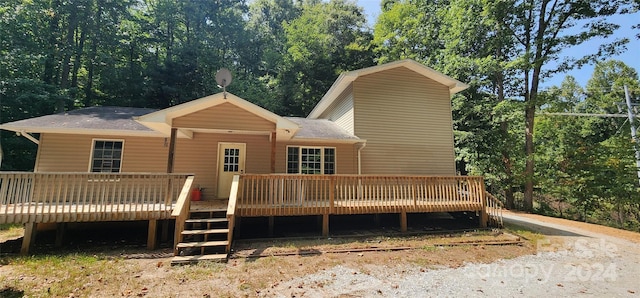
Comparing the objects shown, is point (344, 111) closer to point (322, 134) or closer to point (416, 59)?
point (322, 134)

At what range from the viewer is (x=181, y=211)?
18.8ft

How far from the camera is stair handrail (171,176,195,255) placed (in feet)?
18.3

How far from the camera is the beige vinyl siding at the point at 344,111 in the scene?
36.5 ft

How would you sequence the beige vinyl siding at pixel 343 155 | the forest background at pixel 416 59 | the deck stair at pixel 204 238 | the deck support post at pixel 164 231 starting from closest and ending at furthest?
the deck stair at pixel 204 238 → the deck support post at pixel 164 231 → the beige vinyl siding at pixel 343 155 → the forest background at pixel 416 59

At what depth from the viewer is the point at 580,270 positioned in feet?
17.1

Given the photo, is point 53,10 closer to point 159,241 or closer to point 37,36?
point 37,36

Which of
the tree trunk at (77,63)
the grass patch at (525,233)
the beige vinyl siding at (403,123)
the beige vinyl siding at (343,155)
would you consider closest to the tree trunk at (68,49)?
the tree trunk at (77,63)

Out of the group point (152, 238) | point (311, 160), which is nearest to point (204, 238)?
point (152, 238)

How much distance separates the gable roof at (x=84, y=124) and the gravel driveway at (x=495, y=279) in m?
7.66

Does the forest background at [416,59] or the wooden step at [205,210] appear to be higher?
the forest background at [416,59]

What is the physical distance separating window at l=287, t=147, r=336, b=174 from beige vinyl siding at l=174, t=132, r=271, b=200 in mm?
975

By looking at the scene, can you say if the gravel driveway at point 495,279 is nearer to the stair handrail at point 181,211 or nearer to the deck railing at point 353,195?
the deck railing at point 353,195

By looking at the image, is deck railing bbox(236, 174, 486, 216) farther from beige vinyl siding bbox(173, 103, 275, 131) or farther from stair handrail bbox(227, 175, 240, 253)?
beige vinyl siding bbox(173, 103, 275, 131)

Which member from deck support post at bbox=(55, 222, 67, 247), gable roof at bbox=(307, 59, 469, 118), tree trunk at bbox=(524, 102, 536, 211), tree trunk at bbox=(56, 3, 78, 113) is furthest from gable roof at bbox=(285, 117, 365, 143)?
tree trunk at bbox=(56, 3, 78, 113)
